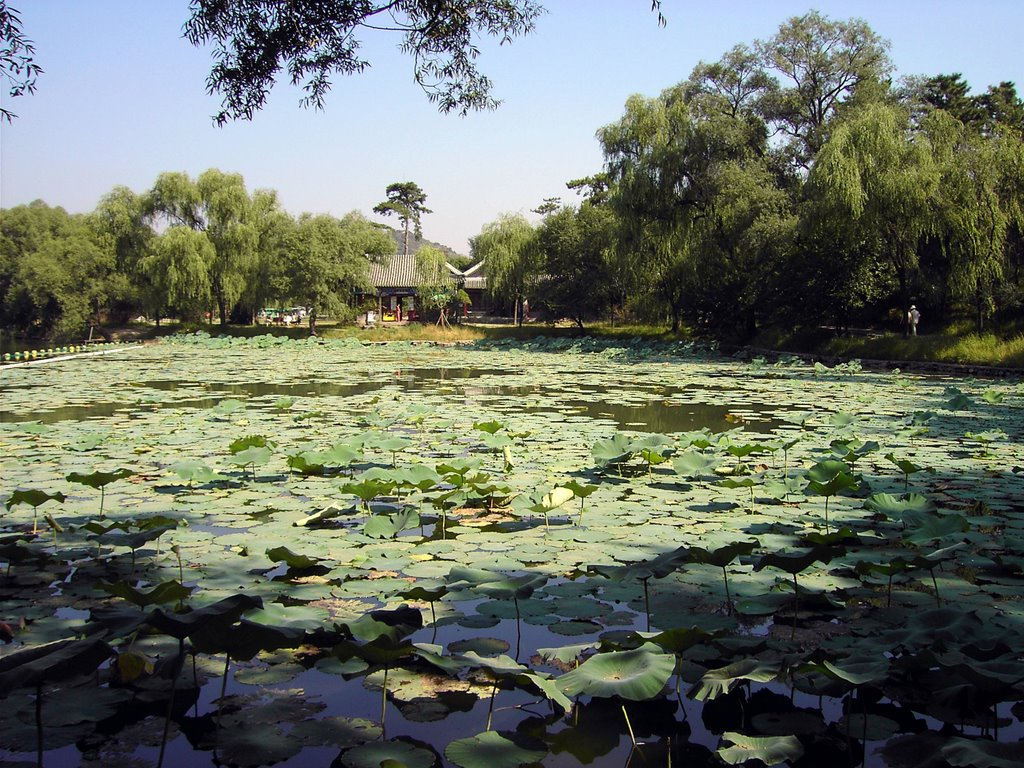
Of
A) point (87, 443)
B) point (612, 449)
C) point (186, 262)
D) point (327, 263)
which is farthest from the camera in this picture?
point (327, 263)

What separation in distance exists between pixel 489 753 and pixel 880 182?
14.8 m

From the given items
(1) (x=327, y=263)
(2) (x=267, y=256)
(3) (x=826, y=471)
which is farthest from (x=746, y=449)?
(2) (x=267, y=256)

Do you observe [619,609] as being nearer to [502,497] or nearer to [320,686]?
[320,686]

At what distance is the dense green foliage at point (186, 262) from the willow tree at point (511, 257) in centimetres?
457

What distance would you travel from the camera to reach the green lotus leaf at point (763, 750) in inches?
64.6

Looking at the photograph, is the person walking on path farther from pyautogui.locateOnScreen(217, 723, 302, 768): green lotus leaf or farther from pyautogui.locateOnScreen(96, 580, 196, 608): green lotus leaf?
pyautogui.locateOnScreen(217, 723, 302, 768): green lotus leaf

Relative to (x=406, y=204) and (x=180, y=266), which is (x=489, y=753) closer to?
(x=180, y=266)

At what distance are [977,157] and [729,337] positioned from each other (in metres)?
7.14

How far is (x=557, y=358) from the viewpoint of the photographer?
18.1m

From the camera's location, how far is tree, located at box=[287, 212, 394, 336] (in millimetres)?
26375

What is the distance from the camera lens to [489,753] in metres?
1.66

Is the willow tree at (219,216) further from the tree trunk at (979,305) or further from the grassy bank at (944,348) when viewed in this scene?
the tree trunk at (979,305)

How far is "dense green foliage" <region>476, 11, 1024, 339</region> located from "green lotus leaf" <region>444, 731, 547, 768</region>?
1436 centimetres

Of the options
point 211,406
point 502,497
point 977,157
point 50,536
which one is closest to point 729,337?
point 977,157
